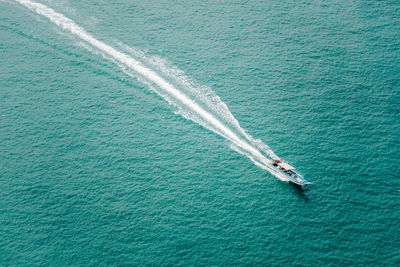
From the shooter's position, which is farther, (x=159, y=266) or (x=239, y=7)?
(x=239, y=7)

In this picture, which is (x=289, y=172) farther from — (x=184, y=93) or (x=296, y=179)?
(x=184, y=93)

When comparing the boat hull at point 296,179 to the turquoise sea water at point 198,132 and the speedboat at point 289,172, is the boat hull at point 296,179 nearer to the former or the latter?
the speedboat at point 289,172

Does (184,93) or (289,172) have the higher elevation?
(184,93)

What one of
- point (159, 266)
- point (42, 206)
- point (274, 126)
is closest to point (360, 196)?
point (274, 126)

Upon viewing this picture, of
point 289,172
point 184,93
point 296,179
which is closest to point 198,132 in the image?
point 184,93

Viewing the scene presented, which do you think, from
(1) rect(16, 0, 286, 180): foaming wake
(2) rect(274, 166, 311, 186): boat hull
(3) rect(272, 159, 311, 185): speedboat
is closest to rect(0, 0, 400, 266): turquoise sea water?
(1) rect(16, 0, 286, 180): foaming wake

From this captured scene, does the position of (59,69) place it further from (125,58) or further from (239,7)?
(239,7)

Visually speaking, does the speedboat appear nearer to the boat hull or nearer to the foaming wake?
the boat hull
